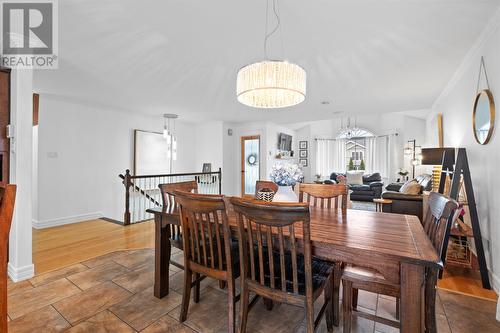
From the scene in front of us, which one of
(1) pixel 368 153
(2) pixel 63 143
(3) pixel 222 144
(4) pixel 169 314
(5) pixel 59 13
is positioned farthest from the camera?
(1) pixel 368 153

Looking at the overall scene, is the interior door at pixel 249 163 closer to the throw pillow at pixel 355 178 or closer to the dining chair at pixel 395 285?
the throw pillow at pixel 355 178

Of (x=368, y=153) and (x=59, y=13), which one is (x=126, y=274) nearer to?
(x=59, y=13)

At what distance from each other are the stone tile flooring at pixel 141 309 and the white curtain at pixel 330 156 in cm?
728

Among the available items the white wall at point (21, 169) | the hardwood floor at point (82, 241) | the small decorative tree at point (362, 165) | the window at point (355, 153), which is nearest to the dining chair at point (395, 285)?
the hardwood floor at point (82, 241)

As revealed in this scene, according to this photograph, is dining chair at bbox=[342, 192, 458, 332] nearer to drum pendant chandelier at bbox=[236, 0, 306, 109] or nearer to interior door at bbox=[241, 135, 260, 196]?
drum pendant chandelier at bbox=[236, 0, 306, 109]

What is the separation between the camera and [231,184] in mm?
7035

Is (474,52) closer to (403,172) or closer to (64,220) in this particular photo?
(403,172)

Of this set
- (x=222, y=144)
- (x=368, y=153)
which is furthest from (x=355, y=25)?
(x=368, y=153)

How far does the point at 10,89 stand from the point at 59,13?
1067mm

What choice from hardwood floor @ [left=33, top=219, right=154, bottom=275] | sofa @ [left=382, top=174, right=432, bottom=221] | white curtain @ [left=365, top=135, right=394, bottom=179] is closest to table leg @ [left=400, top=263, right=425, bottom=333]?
hardwood floor @ [left=33, top=219, right=154, bottom=275]

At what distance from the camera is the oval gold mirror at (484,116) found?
223cm

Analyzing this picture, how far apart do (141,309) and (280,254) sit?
54.8 inches

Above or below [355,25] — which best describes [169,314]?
below

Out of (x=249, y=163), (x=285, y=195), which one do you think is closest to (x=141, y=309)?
(x=285, y=195)
